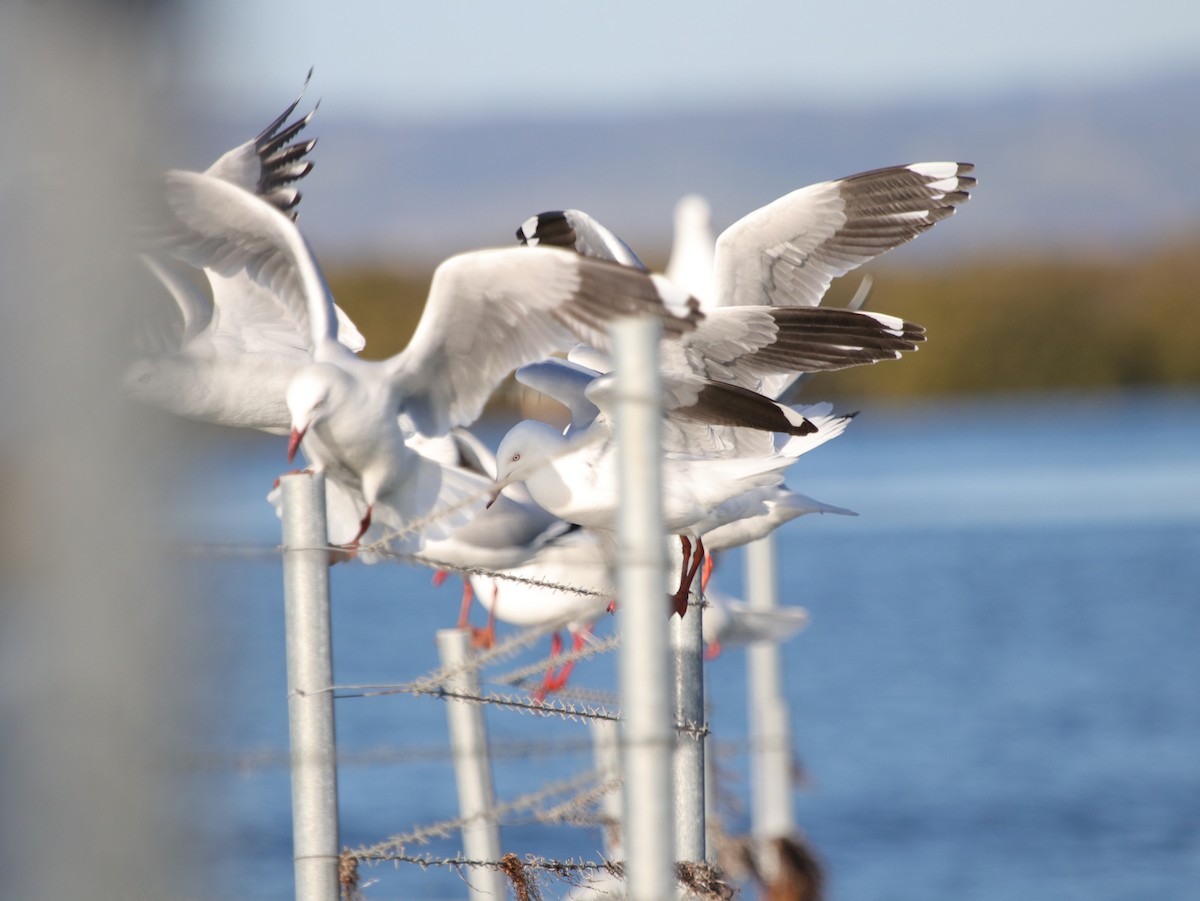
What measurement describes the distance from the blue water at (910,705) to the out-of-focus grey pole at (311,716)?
0.22ft

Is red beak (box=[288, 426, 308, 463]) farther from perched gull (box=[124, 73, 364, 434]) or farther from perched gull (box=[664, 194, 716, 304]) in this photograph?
perched gull (box=[664, 194, 716, 304])

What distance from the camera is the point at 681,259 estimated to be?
10.9 metres

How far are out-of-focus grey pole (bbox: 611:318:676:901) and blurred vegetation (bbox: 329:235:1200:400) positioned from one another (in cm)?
3019

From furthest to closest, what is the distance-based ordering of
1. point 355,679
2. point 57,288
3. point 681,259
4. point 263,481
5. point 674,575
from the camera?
point 263,481, point 355,679, point 681,259, point 674,575, point 57,288

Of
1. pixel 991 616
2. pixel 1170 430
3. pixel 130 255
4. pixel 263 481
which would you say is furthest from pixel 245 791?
pixel 1170 430

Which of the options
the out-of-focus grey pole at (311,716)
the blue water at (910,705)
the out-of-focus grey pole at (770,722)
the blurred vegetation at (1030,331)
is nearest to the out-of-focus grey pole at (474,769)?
the blue water at (910,705)

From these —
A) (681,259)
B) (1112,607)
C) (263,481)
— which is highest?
(681,259)

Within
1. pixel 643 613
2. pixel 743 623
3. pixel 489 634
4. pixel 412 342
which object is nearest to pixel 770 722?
pixel 743 623

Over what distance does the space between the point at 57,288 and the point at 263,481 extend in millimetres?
22859

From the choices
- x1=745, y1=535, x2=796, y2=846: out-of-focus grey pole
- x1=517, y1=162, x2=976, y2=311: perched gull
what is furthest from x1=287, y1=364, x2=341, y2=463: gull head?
x1=745, y1=535, x2=796, y2=846: out-of-focus grey pole

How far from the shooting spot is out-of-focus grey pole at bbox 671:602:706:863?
11.6ft

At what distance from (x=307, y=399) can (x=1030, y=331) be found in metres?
34.1

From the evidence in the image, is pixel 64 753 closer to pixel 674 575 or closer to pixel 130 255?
pixel 130 255

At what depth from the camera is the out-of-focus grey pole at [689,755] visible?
3.53 m
